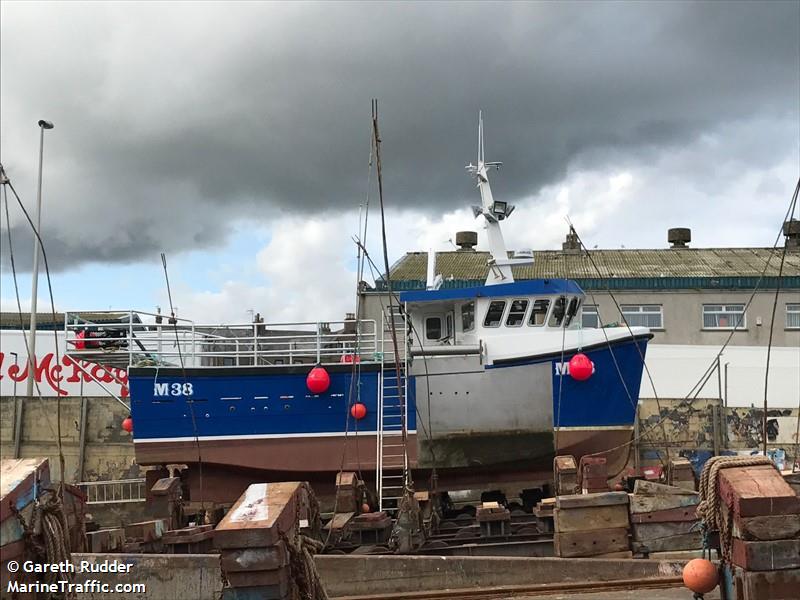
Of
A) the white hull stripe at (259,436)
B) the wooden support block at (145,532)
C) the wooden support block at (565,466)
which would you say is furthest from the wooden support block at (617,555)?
the white hull stripe at (259,436)

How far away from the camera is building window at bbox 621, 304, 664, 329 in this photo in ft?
85.6

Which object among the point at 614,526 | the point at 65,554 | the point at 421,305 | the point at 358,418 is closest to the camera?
the point at 65,554

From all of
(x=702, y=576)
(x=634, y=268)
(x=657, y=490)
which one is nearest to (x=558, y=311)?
(x=657, y=490)

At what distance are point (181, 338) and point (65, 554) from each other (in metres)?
10.6

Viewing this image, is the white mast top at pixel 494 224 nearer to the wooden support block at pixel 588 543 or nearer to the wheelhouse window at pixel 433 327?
the wheelhouse window at pixel 433 327

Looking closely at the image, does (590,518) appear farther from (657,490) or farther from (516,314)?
(516,314)

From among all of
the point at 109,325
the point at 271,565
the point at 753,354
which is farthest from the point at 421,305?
the point at 753,354

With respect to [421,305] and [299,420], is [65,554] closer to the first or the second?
[299,420]

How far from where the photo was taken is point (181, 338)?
50.1 feet

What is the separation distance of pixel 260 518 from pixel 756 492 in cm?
313

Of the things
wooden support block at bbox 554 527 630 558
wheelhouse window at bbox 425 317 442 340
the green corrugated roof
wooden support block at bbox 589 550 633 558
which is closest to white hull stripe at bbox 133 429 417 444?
wheelhouse window at bbox 425 317 442 340

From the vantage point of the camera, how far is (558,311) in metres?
14.7

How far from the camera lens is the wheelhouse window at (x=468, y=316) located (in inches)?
582

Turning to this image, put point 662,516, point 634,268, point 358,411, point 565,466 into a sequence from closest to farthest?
point 662,516 < point 565,466 < point 358,411 < point 634,268
